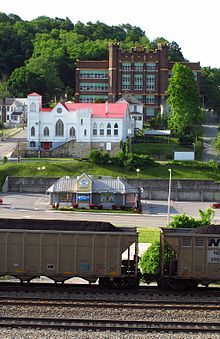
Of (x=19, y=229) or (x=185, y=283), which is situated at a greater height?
(x=19, y=229)

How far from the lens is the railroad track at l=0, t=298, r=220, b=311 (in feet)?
79.7

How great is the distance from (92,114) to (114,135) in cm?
494

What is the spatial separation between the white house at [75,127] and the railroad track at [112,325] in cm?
7004

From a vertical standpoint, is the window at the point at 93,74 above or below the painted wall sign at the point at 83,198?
above

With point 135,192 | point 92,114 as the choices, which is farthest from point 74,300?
point 92,114

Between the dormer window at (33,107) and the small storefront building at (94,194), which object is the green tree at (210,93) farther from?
the small storefront building at (94,194)

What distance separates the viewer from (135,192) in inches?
2707

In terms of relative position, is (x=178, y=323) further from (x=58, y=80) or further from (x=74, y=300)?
(x=58, y=80)

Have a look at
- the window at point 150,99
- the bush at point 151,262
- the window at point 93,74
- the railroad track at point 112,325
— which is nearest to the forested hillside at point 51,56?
the window at point 93,74

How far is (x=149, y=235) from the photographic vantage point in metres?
46.8

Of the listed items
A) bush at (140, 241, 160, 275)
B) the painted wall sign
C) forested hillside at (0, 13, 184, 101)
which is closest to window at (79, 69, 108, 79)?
forested hillside at (0, 13, 184, 101)

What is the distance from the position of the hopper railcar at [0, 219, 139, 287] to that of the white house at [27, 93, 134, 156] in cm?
6555

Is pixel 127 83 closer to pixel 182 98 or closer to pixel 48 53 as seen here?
pixel 182 98

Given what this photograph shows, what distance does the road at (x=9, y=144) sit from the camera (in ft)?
301
